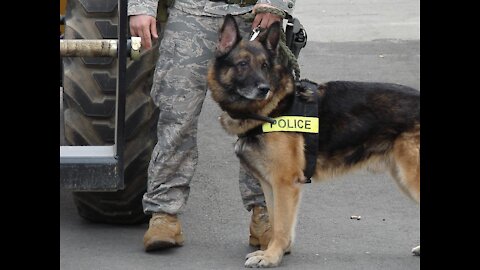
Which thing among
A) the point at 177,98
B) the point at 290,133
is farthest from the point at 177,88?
the point at 290,133

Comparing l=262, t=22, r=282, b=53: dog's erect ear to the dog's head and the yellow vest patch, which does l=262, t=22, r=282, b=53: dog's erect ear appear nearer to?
the dog's head

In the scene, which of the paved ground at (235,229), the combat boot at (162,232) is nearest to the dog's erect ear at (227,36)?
the combat boot at (162,232)

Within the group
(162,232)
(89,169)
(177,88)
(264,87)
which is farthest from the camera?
(162,232)

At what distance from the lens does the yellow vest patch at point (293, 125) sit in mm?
4840

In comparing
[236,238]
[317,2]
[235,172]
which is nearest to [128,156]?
[236,238]

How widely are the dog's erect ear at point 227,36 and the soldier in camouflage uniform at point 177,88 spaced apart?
0.53 feet

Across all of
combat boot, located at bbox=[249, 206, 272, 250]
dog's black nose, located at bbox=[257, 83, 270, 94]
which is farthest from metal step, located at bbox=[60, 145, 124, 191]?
combat boot, located at bbox=[249, 206, 272, 250]

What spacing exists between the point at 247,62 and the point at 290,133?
0.40m

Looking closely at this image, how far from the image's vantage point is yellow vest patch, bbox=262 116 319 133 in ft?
15.9

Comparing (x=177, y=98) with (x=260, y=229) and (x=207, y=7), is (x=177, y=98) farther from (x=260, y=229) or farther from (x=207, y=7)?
(x=260, y=229)

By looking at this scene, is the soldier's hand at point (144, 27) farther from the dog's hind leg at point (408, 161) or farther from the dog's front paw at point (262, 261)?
the dog's hind leg at point (408, 161)

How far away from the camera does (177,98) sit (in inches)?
196
